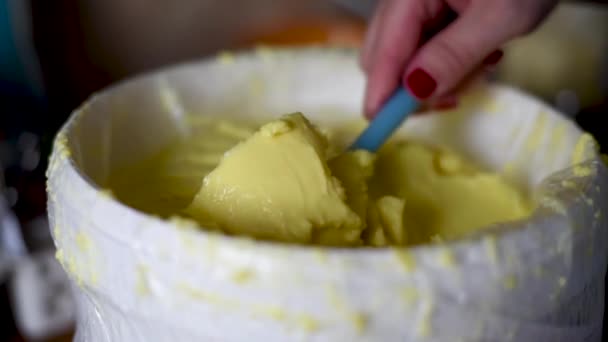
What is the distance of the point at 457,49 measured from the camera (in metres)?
0.42

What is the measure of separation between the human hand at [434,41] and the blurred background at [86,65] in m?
0.26

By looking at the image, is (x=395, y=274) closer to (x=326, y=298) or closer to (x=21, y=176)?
(x=326, y=298)

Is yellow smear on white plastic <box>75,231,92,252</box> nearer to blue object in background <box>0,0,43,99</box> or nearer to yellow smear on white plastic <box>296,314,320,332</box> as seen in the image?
yellow smear on white plastic <box>296,314,320,332</box>

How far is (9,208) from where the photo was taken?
72cm

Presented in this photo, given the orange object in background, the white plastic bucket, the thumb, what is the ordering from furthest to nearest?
the orange object in background < the thumb < the white plastic bucket

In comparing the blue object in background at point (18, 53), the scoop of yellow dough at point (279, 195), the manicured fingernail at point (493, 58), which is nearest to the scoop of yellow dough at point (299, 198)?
the scoop of yellow dough at point (279, 195)

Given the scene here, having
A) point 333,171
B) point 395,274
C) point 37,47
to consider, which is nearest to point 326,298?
point 395,274

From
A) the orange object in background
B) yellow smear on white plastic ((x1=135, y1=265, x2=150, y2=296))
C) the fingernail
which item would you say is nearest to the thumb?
the fingernail

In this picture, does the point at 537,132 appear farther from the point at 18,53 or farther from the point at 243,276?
the point at 18,53

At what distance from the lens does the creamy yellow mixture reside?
334 millimetres

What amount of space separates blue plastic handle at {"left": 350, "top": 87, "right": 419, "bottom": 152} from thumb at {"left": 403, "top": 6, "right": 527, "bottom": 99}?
0.02 meters

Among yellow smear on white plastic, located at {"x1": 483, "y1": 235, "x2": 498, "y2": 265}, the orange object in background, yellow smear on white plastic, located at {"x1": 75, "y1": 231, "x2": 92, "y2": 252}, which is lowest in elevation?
the orange object in background

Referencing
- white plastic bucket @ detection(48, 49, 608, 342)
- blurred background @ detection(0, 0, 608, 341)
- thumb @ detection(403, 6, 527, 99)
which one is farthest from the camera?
blurred background @ detection(0, 0, 608, 341)

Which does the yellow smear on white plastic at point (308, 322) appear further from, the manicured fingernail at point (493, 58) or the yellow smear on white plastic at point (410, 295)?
the manicured fingernail at point (493, 58)
